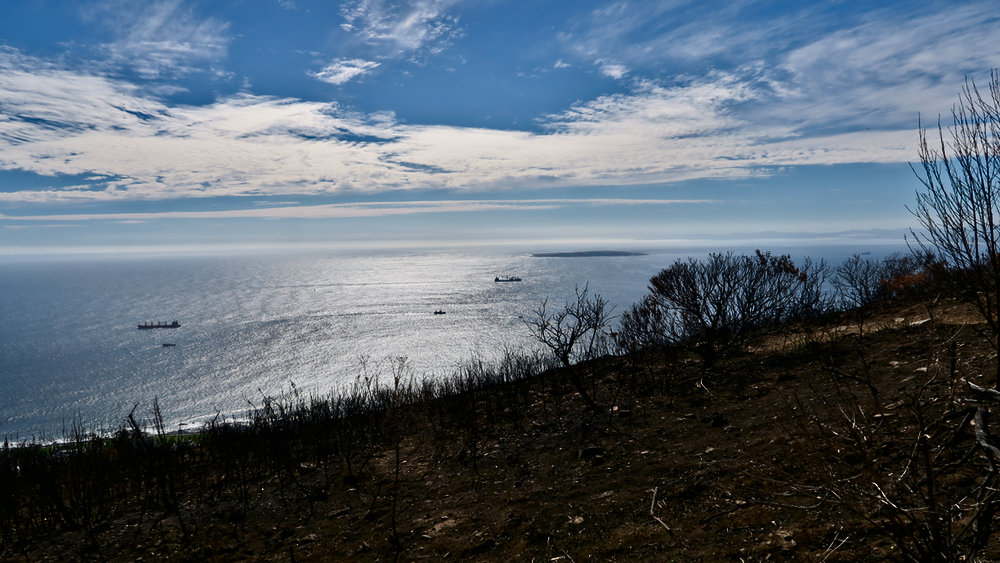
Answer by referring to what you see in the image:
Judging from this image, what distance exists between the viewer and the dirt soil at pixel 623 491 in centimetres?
570

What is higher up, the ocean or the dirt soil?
the dirt soil

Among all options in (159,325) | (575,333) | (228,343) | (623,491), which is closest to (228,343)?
(228,343)

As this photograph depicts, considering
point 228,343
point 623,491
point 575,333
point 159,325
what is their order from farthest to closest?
point 159,325 → point 228,343 → point 575,333 → point 623,491

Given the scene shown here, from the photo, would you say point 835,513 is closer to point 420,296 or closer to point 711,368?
point 711,368

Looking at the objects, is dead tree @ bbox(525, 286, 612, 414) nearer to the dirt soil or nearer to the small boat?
the dirt soil

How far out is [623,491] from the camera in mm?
7789

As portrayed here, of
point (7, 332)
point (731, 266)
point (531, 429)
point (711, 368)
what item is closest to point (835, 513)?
point (531, 429)

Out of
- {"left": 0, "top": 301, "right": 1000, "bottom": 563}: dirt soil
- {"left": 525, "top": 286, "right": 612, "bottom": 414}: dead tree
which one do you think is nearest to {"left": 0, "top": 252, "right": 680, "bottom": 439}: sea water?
{"left": 525, "top": 286, "right": 612, "bottom": 414}: dead tree

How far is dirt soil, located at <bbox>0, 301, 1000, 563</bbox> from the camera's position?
18.7 feet

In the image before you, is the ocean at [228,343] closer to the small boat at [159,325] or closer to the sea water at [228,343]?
the sea water at [228,343]

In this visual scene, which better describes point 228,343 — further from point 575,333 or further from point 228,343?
point 575,333

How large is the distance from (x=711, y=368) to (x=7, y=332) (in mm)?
149853

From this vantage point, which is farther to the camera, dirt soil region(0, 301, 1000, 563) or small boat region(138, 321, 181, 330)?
small boat region(138, 321, 181, 330)

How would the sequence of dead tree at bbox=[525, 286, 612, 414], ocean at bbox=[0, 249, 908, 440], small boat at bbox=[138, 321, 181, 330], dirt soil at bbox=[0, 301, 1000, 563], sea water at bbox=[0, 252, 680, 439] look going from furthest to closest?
small boat at bbox=[138, 321, 181, 330]
sea water at bbox=[0, 252, 680, 439]
ocean at bbox=[0, 249, 908, 440]
dead tree at bbox=[525, 286, 612, 414]
dirt soil at bbox=[0, 301, 1000, 563]
